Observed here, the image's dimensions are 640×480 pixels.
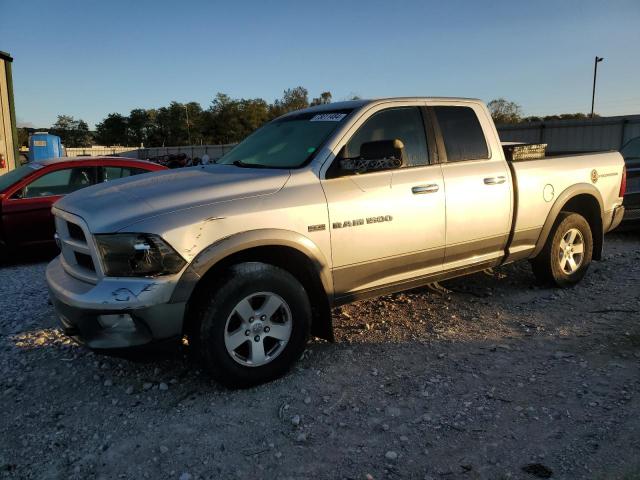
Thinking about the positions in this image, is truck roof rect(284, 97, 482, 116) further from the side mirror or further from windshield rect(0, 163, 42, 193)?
windshield rect(0, 163, 42, 193)

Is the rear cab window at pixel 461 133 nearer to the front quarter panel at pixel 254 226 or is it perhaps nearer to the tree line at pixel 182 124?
the front quarter panel at pixel 254 226

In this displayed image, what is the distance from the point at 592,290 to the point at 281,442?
4079 mm

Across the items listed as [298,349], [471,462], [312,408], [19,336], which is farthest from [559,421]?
[19,336]

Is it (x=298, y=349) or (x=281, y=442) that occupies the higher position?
(x=298, y=349)

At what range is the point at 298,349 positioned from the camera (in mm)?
3434

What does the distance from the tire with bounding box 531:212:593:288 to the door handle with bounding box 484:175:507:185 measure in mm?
1057

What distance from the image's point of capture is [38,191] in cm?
677

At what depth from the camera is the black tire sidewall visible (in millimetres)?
5094

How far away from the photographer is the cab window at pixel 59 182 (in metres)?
6.72

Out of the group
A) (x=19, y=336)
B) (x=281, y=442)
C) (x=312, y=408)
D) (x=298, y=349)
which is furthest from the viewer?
(x=19, y=336)

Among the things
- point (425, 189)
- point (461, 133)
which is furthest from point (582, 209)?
point (425, 189)

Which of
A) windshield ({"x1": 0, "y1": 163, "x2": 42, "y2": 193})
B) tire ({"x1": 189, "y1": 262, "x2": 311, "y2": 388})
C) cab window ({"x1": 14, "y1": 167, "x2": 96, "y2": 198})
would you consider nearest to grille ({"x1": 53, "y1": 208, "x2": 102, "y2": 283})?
tire ({"x1": 189, "y1": 262, "x2": 311, "y2": 388})

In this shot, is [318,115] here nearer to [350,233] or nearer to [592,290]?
[350,233]

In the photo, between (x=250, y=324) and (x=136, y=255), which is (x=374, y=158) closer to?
(x=250, y=324)
